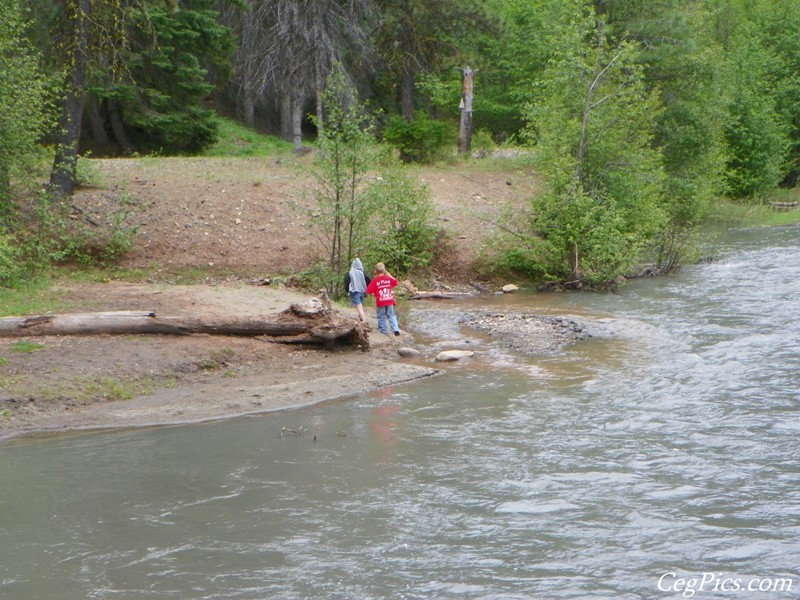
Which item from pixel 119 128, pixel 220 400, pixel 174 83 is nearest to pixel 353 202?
pixel 220 400

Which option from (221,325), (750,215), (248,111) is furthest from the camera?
(248,111)

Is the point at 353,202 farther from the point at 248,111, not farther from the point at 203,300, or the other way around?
the point at 248,111

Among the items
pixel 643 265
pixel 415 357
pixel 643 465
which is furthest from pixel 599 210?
pixel 643 465

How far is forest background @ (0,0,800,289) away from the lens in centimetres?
2167

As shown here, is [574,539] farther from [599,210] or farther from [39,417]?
[599,210]

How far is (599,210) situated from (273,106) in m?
26.6

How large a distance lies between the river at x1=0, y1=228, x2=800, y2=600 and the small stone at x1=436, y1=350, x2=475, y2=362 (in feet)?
3.50

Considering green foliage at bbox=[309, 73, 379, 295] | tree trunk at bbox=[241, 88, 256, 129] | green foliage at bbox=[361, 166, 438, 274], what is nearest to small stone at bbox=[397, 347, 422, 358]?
green foliage at bbox=[309, 73, 379, 295]

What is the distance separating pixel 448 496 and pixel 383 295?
28.3ft

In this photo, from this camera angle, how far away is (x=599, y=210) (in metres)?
25.5

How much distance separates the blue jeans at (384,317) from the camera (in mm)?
18578

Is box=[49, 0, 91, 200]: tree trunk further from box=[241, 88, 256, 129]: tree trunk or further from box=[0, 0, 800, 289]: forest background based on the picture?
box=[241, 88, 256, 129]: tree trunk

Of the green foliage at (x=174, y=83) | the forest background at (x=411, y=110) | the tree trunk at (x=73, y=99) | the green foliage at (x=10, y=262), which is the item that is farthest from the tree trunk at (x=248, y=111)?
the green foliage at (x=10, y=262)

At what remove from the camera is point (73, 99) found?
914 inches
